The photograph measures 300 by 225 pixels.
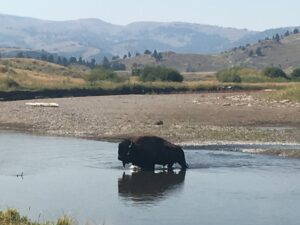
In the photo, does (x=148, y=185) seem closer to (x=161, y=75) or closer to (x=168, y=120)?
(x=168, y=120)

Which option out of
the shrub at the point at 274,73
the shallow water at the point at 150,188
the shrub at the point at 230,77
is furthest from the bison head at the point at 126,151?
the shrub at the point at 274,73

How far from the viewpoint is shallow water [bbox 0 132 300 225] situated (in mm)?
21562

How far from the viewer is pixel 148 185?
26.7 meters

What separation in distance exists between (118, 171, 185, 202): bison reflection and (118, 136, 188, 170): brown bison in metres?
0.45

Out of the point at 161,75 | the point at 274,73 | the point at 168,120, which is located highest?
the point at 274,73

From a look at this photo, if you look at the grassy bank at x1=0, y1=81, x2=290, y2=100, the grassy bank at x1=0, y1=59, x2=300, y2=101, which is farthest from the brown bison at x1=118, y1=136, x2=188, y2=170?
the grassy bank at x1=0, y1=81, x2=290, y2=100

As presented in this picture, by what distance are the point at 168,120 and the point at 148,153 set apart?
21.4m

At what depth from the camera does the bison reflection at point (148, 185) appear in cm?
2472

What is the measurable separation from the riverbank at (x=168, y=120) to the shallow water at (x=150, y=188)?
684 centimetres

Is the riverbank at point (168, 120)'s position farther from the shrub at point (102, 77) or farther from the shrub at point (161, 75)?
the shrub at point (161, 75)

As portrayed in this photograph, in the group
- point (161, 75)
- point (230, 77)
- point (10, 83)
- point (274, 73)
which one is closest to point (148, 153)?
point (10, 83)

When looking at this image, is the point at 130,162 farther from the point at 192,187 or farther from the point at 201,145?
the point at 201,145

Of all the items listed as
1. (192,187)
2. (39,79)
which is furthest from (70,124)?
(39,79)

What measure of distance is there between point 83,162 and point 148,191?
6838 millimetres
